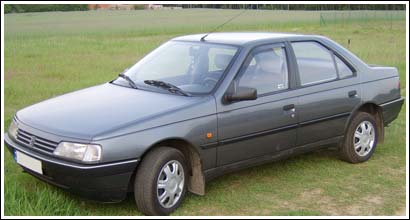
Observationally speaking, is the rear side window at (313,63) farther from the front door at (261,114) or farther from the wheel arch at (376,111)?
the wheel arch at (376,111)

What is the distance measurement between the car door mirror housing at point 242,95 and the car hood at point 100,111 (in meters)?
0.25

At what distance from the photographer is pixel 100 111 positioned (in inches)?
175

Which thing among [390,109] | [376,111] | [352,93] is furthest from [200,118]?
[390,109]

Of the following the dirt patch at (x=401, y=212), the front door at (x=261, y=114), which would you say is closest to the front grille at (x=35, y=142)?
the front door at (x=261, y=114)

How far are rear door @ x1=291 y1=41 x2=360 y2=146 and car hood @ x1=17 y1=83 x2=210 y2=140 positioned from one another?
4.25ft

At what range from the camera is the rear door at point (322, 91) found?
17.6 ft

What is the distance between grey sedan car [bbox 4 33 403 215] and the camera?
4102 mm

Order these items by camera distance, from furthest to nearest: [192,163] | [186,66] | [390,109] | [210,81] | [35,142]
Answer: [390,109], [186,66], [210,81], [192,163], [35,142]

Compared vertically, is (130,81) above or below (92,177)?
above

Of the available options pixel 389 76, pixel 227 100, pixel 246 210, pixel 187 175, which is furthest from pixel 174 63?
pixel 389 76

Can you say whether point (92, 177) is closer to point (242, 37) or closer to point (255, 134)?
point (255, 134)

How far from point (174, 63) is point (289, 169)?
1.72 m

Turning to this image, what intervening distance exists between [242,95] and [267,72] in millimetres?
624

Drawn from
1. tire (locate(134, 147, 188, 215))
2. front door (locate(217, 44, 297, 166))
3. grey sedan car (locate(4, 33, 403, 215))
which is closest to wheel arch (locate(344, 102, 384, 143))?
grey sedan car (locate(4, 33, 403, 215))
